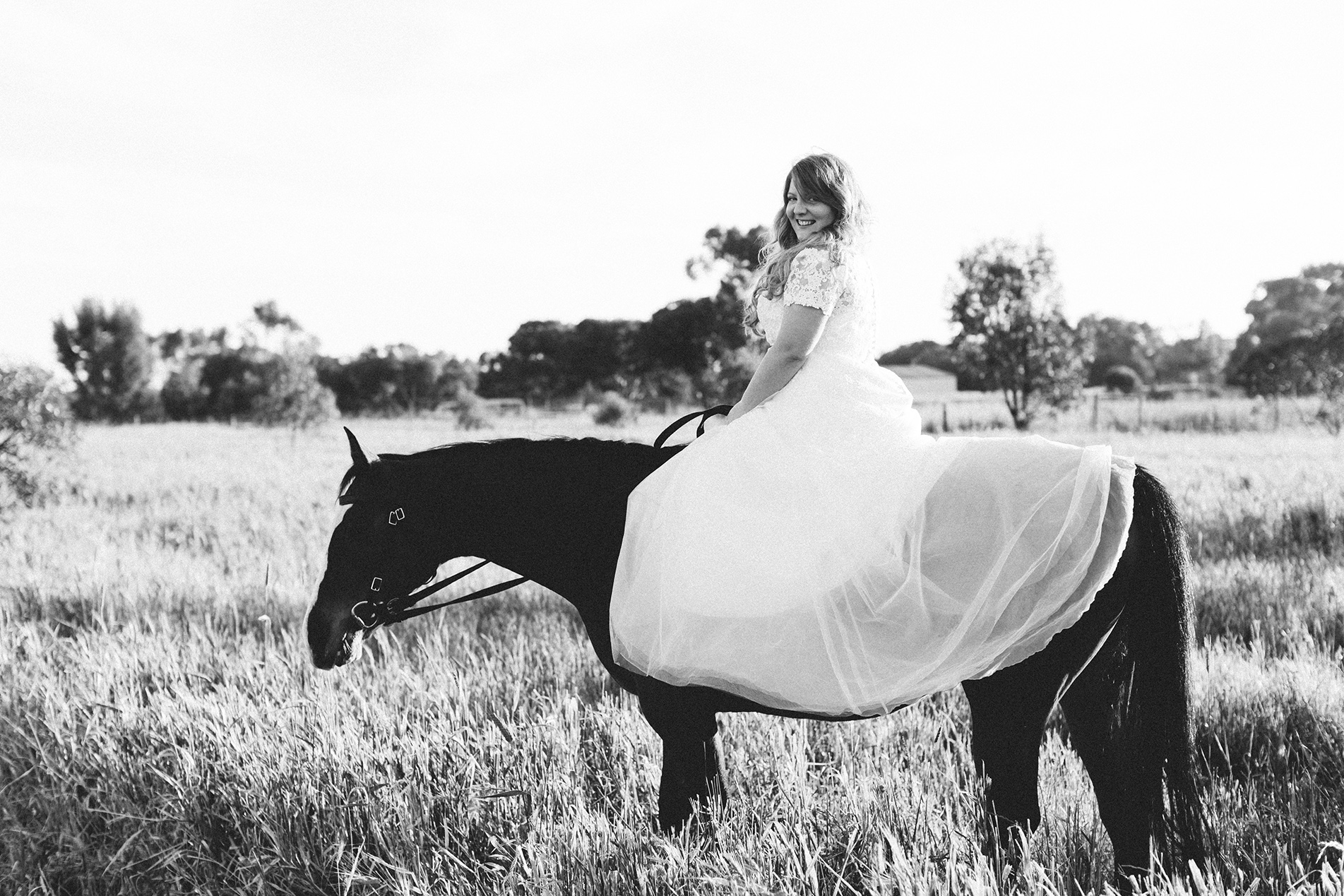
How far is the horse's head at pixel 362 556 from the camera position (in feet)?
9.50

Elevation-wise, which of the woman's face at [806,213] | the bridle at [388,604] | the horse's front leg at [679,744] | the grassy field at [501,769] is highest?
the woman's face at [806,213]

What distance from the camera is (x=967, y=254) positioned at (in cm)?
2273

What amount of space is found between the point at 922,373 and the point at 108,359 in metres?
73.5

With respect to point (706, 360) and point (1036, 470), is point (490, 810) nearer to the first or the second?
point (1036, 470)

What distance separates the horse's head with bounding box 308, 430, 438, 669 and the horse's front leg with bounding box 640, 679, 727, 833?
103cm

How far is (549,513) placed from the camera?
3.00 metres

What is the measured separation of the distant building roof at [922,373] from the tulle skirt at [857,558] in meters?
78.3

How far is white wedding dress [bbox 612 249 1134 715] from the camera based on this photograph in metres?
2.45

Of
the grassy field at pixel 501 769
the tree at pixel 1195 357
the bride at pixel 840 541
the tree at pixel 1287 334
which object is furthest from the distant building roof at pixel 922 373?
the bride at pixel 840 541

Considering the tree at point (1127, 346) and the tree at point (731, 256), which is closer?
the tree at point (731, 256)

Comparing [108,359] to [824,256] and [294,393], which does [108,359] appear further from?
[824,256]

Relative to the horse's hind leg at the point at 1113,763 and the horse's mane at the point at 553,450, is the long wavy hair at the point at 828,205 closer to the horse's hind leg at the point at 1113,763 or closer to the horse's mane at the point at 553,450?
the horse's mane at the point at 553,450

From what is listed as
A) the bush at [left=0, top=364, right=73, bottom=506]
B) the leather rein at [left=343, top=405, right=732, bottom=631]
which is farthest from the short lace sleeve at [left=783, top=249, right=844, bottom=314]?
the bush at [left=0, top=364, right=73, bottom=506]

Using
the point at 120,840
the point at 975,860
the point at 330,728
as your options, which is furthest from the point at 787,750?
the point at 120,840
